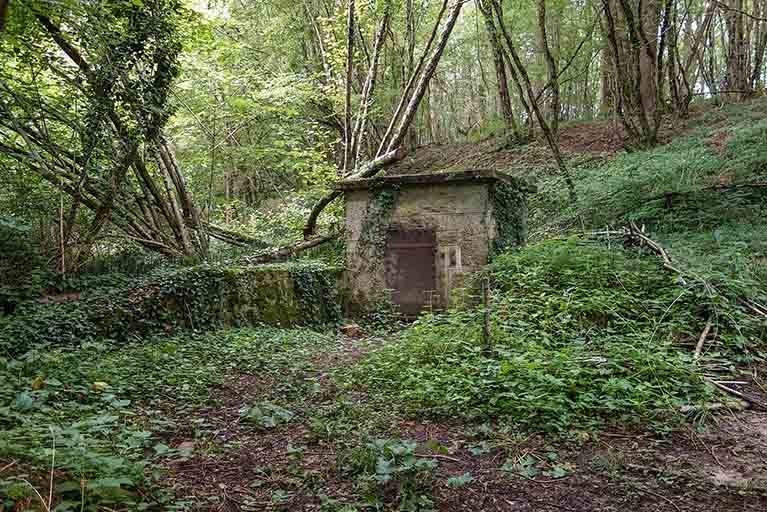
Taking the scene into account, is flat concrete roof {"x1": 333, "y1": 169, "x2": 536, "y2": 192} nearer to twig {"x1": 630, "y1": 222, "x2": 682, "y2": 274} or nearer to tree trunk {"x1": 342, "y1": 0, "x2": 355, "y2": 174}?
twig {"x1": 630, "y1": 222, "x2": 682, "y2": 274}

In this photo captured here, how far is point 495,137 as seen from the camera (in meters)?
17.1

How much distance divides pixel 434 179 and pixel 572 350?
14.1ft

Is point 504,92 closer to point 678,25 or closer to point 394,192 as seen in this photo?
point 678,25

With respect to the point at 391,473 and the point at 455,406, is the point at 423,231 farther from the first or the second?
the point at 391,473

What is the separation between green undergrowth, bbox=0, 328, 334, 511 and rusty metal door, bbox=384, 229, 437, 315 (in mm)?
1699

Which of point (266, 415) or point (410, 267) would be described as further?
point (410, 267)

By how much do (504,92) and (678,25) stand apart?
4.60 metres

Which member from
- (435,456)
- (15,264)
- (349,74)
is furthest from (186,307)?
(349,74)

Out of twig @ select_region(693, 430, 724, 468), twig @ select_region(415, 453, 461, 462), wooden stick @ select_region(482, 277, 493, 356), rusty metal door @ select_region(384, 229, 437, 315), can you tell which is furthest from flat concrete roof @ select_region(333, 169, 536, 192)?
twig @ select_region(415, 453, 461, 462)

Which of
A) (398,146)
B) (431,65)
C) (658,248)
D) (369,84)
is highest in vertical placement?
(369,84)

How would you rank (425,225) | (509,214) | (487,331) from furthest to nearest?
(509,214), (425,225), (487,331)

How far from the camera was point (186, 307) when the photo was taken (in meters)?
7.16

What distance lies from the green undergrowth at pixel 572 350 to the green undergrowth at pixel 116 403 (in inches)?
52.9

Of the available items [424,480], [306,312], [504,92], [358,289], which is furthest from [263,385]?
[504,92]
